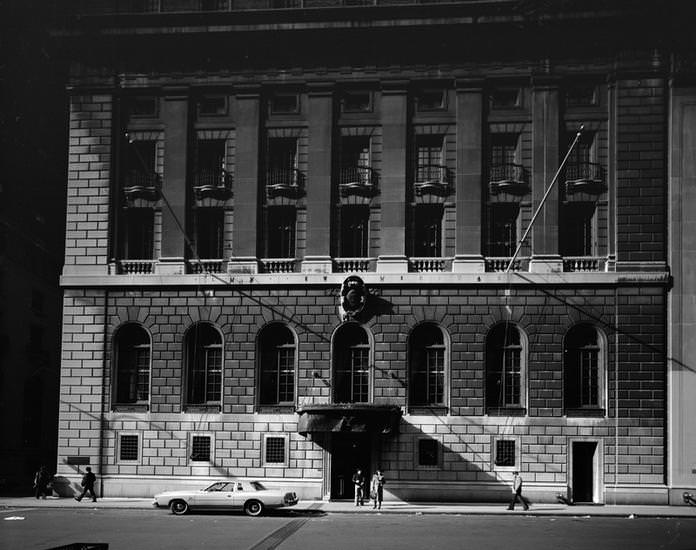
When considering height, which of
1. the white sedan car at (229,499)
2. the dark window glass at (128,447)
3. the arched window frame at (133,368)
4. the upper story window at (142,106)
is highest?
the upper story window at (142,106)

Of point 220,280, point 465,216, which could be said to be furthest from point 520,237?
point 220,280

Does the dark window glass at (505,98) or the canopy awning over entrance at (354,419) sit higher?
the dark window glass at (505,98)

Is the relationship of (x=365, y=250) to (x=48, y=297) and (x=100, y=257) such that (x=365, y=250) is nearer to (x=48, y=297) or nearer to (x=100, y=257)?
(x=100, y=257)

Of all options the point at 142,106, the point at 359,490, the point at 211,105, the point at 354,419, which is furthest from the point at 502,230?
the point at 142,106

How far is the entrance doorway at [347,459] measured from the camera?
162ft

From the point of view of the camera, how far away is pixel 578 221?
165 feet

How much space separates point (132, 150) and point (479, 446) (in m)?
21.1

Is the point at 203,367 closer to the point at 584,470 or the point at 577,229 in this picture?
the point at 584,470

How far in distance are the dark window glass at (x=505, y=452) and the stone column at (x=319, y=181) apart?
10.9 m

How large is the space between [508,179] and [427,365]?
9.19m

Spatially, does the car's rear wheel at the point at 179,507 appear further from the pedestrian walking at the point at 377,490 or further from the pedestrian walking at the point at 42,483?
the pedestrian walking at the point at 42,483

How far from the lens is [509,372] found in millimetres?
49312

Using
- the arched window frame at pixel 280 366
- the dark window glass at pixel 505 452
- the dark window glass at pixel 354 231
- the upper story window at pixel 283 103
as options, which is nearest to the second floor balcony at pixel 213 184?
the upper story window at pixel 283 103

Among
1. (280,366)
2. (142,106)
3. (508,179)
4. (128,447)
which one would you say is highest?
(142,106)
